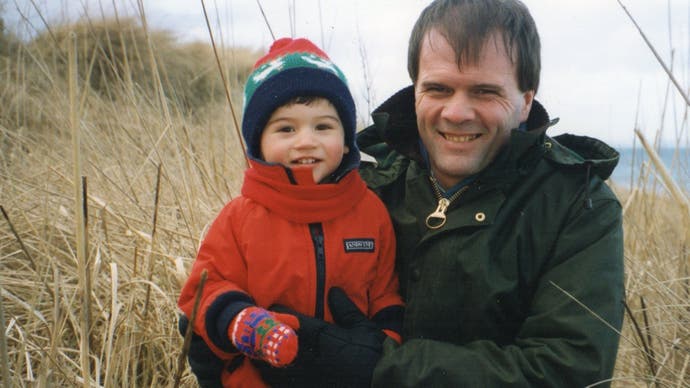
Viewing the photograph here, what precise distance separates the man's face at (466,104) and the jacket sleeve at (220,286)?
0.67 meters

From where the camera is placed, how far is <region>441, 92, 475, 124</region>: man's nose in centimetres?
178

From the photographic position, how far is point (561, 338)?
148cm

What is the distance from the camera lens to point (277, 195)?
1729 millimetres

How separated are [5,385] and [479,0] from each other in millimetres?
1582

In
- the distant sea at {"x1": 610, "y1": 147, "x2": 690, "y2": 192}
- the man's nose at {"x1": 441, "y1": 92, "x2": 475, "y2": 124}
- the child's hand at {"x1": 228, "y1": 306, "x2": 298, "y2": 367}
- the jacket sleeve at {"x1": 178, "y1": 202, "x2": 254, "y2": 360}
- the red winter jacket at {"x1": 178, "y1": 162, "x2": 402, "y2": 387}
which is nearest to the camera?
the child's hand at {"x1": 228, "y1": 306, "x2": 298, "y2": 367}

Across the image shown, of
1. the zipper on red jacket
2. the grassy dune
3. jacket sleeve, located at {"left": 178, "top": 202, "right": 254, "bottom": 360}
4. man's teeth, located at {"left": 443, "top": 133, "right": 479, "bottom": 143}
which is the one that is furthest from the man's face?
jacket sleeve, located at {"left": 178, "top": 202, "right": 254, "bottom": 360}

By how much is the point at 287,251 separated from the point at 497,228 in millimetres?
598

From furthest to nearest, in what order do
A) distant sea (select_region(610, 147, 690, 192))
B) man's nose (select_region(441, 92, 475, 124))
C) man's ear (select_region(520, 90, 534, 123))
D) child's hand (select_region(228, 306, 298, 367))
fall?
distant sea (select_region(610, 147, 690, 192)) → man's ear (select_region(520, 90, 534, 123)) → man's nose (select_region(441, 92, 475, 124)) → child's hand (select_region(228, 306, 298, 367))

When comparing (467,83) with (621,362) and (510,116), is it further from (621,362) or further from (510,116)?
(621,362)

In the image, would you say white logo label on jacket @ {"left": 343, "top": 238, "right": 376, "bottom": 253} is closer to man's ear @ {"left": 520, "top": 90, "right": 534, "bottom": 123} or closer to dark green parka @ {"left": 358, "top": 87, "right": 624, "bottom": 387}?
dark green parka @ {"left": 358, "top": 87, "right": 624, "bottom": 387}

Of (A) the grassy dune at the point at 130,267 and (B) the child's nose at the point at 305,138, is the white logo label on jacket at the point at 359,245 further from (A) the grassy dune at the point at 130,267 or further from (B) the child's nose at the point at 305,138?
(A) the grassy dune at the point at 130,267

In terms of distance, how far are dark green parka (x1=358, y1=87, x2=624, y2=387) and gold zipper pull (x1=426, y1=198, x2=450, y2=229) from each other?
0.02m

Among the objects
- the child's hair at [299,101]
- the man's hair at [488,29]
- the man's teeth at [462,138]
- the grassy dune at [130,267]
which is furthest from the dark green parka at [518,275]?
the child's hair at [299,101]

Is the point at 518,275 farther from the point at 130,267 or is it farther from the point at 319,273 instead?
the point at 130,267
